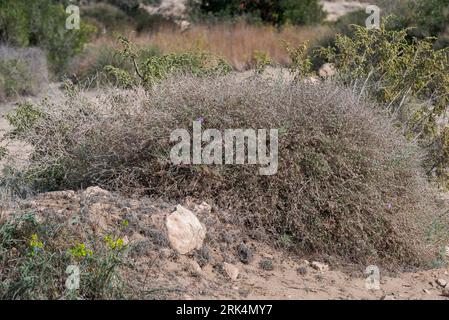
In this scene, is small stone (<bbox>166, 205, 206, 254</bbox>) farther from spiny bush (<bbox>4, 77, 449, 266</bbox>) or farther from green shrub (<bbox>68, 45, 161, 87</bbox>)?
green shrub (<bbox>68, 45, 161, 87</bbox>)

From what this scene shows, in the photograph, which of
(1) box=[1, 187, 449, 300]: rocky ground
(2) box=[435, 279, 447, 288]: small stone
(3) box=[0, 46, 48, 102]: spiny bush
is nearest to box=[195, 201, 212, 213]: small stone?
(1) box=[1, 187, 449, 300]: rocky ground

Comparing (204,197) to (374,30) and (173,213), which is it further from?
(374,30)

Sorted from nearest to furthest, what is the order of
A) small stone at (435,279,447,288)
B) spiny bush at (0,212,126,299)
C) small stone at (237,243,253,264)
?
spiny bush at (0,212,126,299) < small stone at (237,243,253,264) < small stone at (435,279,447,288)

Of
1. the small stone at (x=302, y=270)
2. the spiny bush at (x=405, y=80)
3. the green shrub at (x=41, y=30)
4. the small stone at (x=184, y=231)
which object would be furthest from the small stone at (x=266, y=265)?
the green shrub at (x=41, y=30)

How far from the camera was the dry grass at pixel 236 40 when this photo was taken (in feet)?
49.4

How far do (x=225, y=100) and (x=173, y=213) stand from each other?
3.50 feet

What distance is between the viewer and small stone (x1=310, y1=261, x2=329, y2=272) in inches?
215

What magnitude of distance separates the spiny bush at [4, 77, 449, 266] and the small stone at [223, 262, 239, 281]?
53cm

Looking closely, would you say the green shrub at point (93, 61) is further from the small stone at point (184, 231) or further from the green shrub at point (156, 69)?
the small stone at point (184, 231)

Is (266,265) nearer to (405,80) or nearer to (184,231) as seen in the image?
(184,231)

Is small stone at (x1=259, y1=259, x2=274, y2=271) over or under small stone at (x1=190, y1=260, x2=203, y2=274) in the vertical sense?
under

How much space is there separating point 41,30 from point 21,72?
252 centimetres

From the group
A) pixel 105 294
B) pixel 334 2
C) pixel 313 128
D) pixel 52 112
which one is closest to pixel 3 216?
pixel 105 294

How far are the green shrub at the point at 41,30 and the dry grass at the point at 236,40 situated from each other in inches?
26.7
